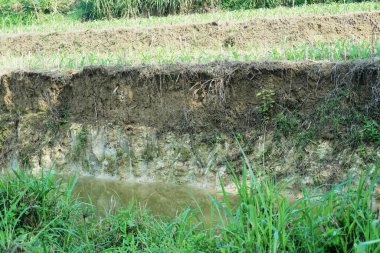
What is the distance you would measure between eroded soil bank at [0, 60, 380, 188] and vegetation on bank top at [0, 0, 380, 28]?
4794mm

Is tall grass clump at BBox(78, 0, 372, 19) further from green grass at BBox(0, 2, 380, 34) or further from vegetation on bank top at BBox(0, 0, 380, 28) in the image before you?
green grass at BBox(0, 2, 380, 34)

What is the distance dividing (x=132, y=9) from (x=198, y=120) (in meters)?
9.14

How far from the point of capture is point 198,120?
22.6 ft

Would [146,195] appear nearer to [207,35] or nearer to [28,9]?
[207,35]

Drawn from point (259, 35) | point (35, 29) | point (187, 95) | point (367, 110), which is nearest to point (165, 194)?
point (187, 95)

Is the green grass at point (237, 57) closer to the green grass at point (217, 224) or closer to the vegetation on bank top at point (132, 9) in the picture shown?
the green grass at point (217, 224)

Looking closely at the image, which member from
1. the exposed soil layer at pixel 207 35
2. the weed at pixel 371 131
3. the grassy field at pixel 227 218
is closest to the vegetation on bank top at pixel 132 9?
the exposed soil layer at pixel 207 35

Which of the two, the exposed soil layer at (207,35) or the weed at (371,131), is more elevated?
the exposed soil layer at (207,35)

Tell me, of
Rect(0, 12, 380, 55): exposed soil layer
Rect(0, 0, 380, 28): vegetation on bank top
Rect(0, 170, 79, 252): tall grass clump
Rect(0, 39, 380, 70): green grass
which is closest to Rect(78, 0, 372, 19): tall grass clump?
Rect(0, 0, 380, 28): vegetation on bank top

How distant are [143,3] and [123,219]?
37.6 ft

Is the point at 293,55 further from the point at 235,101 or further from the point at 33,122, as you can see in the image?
the point at 33,122

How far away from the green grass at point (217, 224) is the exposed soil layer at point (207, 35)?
16.8 feet

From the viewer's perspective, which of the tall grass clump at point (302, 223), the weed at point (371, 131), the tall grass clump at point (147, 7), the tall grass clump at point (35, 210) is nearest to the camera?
the tall grass clump at point (302, 223)

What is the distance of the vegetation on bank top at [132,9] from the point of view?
12.8m
